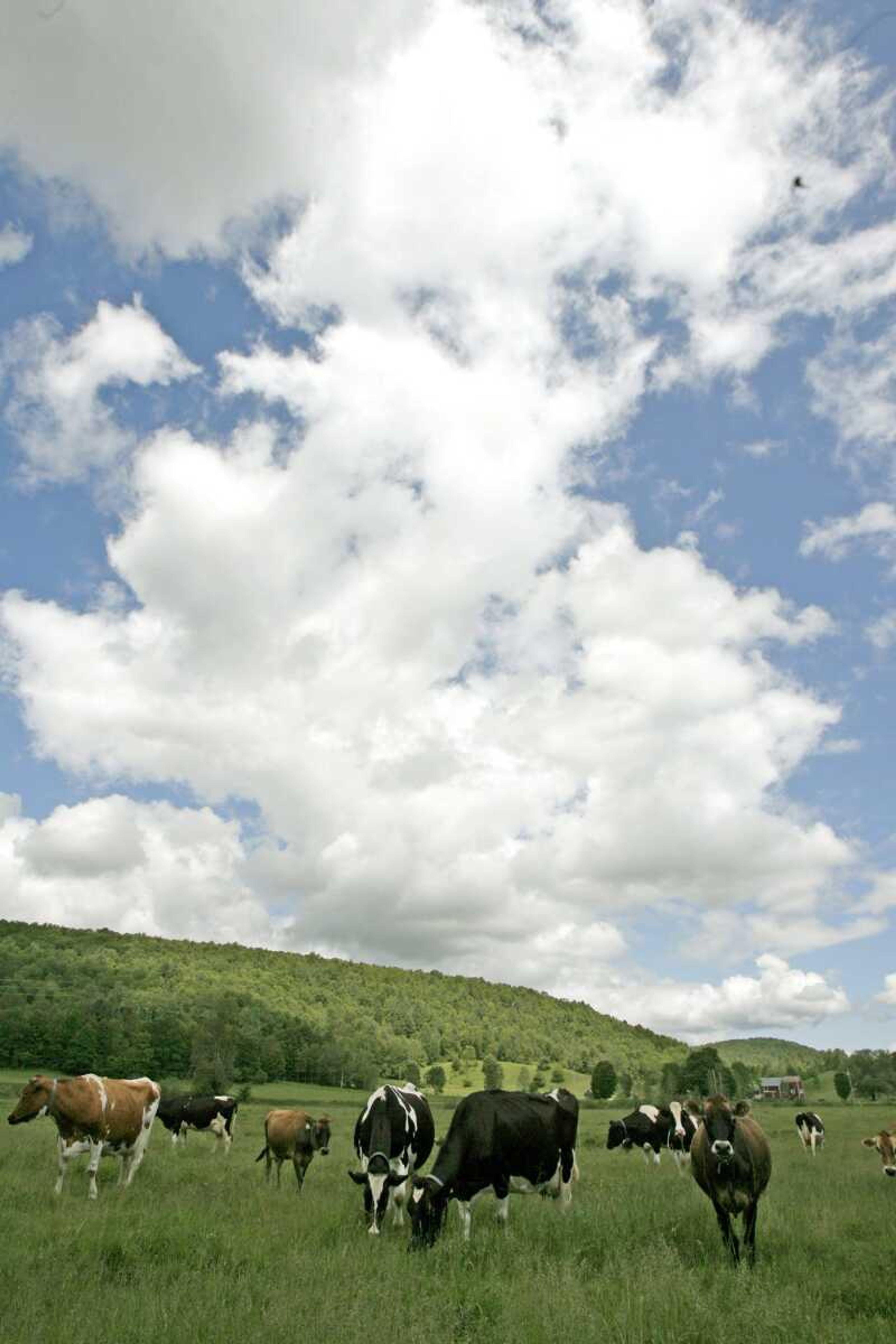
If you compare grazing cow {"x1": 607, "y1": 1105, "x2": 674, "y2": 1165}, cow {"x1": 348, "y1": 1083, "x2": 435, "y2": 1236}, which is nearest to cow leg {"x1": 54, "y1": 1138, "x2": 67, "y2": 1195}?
cow {"x1": 348, "y1": 1083, "x2": 435, "y2": 1236}

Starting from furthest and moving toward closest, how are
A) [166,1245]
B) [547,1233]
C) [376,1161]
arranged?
[376,1161] < [547,1233] < [166,1245]

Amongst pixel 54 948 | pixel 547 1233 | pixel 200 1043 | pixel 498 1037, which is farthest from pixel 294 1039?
pixel 547 1233

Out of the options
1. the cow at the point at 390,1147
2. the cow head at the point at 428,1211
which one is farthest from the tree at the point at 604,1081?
the cow head at the point at 428,1211

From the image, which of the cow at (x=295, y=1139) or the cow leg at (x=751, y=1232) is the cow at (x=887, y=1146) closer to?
the cow leg at (x=751, y=1232)

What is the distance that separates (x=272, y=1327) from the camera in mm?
7266

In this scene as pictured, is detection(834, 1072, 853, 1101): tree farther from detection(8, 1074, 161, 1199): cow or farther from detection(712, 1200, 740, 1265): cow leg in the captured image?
detection(712, 1200, 740, 1265): cow leg

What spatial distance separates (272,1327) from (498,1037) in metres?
184

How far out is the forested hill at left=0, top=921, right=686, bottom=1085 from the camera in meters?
96.1

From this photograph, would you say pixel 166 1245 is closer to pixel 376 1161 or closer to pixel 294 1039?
pixel 376 1161

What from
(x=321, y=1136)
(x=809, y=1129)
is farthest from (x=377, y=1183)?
(x=809, y=1129)

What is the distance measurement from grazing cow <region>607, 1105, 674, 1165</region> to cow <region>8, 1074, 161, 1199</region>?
19.9 meters

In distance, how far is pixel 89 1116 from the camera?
16.2 metres

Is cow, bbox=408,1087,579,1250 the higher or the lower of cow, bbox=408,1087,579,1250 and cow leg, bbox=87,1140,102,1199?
the higher

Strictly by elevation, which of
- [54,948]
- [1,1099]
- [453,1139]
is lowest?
[1,1099]
